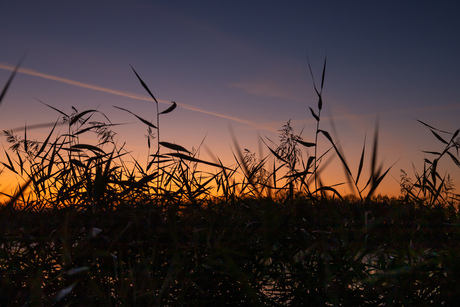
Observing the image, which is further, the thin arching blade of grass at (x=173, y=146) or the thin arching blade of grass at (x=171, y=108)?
the thin arching blade of grass at (x=171, y=108)

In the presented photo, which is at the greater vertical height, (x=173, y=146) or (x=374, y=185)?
(x=173, y=146)

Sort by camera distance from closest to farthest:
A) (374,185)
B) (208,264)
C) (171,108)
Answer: (208,264) < (374,185) < (171,108)

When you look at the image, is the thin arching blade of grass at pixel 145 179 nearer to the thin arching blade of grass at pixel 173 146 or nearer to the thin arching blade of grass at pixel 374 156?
the thin arching blade of grass at pixel 173 146

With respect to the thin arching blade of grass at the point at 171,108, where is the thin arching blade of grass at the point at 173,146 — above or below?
below

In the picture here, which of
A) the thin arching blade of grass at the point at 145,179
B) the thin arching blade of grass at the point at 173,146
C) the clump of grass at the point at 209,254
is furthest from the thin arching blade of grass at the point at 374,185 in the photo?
the thin arching blade of grass at the point at 145,179

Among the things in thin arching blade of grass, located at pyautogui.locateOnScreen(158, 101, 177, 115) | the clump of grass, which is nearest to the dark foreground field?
the clump of grass

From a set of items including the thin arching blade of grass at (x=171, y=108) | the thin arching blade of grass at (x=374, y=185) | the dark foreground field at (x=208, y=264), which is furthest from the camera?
the thin arching blade of grass at (x=171, y=108)

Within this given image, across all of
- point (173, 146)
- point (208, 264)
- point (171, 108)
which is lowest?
point (208, 264)

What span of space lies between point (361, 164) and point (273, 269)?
0.72m

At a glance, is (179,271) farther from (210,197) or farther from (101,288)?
(210,197)

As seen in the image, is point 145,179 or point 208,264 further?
point 145,179

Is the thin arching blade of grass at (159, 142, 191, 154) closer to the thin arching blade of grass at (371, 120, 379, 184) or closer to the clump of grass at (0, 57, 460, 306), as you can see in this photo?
the clump of grass at (0, 57, 460, 306)

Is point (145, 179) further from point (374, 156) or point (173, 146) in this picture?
point (374, 156)

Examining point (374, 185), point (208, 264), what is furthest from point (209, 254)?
point (374, 185)
